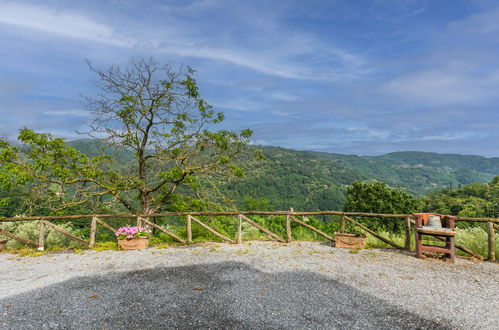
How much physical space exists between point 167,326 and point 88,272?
3.83 m

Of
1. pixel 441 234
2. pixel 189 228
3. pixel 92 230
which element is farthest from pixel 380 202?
pixel 92 230

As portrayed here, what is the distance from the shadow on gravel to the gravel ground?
0.06ft

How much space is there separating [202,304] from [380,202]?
19.5 metres

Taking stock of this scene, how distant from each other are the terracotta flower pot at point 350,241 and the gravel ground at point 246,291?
2.07 ft

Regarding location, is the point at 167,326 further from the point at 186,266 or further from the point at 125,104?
the point at 125,104

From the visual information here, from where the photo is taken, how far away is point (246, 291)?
5.52 m

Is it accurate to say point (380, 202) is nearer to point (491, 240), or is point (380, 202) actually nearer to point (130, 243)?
point (491, 240)

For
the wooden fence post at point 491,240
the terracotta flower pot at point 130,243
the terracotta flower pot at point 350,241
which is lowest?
the terracotta flower pot at point 130,243

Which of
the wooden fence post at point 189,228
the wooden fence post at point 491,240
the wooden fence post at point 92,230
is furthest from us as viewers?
the wooden fence post at point 189,228

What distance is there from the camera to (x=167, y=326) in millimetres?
4148

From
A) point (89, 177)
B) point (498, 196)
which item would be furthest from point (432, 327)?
point (498, 196)

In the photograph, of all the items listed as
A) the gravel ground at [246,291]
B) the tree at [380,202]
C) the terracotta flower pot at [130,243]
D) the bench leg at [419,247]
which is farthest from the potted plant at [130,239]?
the tree at [380,202]

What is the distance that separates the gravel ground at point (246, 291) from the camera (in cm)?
436

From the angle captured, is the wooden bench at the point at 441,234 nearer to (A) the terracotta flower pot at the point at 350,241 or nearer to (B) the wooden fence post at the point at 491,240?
(B) the wooden fence post at the point at 491,240
